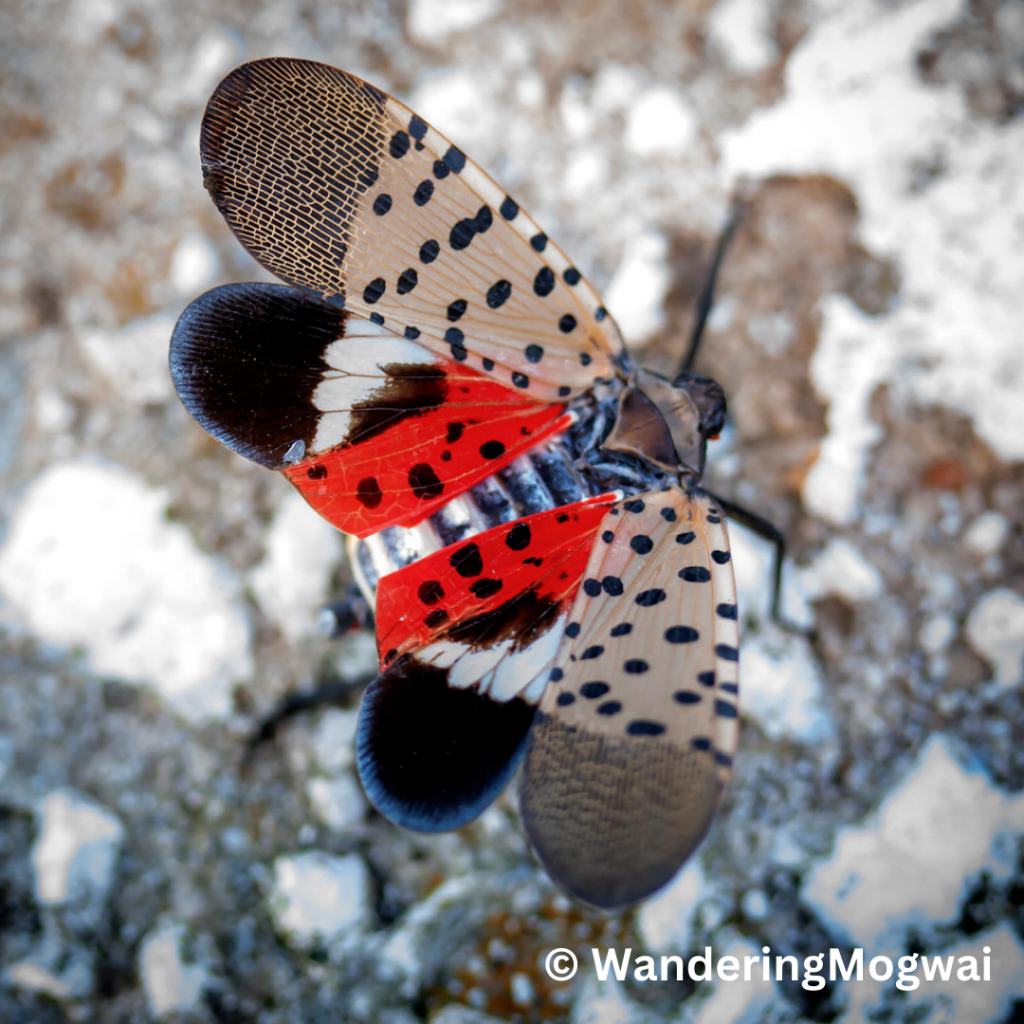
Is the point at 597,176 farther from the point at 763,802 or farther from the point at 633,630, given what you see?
the point at 763,802

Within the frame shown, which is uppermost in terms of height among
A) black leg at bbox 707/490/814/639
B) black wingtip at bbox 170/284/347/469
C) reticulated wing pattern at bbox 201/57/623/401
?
reticulated wing pattern at bbox 201/57/623/401

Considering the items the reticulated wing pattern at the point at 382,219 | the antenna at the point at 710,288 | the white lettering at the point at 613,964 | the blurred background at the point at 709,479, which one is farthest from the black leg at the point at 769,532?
the white lettering at the point at 613,964

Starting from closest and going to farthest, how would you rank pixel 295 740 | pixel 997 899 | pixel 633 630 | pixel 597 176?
pixel 633 630 < pixel 997 899 < pixel 295 740 < pixel 597 176

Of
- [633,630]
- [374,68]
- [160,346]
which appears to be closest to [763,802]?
[633,630]

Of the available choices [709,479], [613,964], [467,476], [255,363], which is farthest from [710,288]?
[613,964]

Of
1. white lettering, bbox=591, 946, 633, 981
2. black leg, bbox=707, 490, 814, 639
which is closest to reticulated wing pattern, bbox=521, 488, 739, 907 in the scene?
black leg, bbox=707, 490, 814, 639

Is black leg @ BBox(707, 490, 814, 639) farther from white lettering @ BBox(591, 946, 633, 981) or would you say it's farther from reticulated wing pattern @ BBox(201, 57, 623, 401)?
white lettering @ BBox(591, 946, 633, 981)

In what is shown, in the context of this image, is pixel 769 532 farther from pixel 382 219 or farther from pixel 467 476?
pixel 382 219
